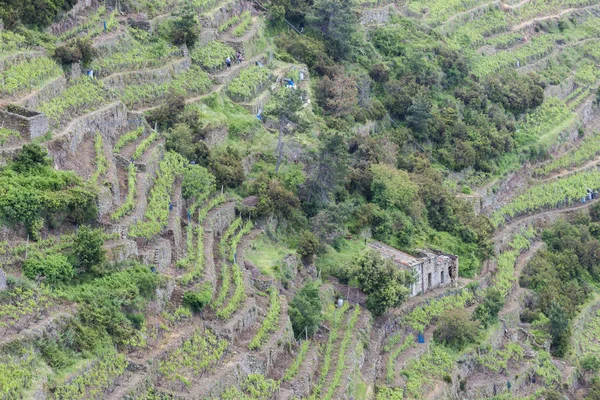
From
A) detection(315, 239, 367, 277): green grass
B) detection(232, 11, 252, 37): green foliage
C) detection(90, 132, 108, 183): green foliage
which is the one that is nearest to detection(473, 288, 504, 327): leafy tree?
detection(315, 239, 367, 277): green grass

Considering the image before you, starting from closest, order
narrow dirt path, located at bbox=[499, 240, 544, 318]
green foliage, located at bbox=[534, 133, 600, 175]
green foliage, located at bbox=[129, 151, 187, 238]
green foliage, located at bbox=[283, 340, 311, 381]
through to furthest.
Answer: green foliage, located at bbox=[283, 340, 311, 381], green foliage, located at bbox=[129, 151, 187, 238], narrow dirt path, located at bbox=[499, 240, 544, 318], green foliage, located at bbox=[534, 133, 600, 175]

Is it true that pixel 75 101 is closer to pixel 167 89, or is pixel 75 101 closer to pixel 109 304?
pixel 167 89

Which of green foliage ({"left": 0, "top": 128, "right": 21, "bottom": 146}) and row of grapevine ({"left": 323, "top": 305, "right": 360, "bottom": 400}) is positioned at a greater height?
green foliage ({"left": 0, "top": 128, "right": 21, "bottom": 146})

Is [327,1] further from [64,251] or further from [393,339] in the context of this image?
[64,251]

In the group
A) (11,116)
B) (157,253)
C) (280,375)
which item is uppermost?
(11,116)

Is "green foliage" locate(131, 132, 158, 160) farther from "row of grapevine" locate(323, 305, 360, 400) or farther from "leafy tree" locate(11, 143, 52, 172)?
"row of grapevine" locate(323, 305, 360, 400)

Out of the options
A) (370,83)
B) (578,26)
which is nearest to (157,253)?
(370,83)

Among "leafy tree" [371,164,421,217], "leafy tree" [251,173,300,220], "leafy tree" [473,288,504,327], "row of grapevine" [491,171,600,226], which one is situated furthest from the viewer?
"row of grapevine" [491,171,600,226]

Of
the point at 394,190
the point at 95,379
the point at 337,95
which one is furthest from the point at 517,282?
the point at 95,379
